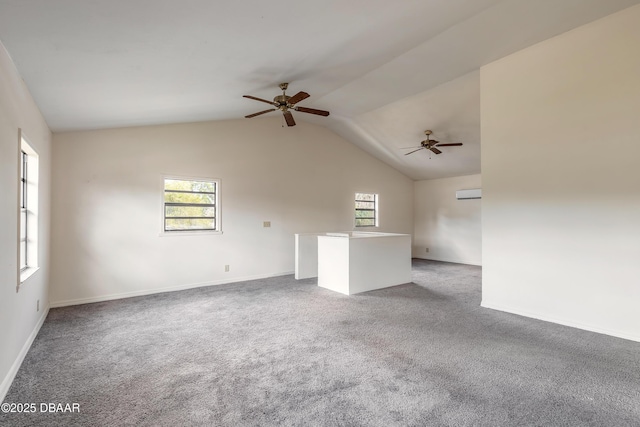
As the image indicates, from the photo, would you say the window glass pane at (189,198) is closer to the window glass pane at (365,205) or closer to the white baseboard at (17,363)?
the white baseboard at (17,363)

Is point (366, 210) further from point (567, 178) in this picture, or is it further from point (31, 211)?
point (31, 211)

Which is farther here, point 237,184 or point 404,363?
point 237,184

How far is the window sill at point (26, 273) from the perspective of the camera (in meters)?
2.91

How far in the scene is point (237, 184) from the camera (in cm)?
611

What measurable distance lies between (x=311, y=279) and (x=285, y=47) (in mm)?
4337

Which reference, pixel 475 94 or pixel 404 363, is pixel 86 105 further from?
pixel 475 94

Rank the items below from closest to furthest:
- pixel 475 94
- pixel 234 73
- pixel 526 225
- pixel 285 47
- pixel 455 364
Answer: pixel 455 364 → pixel 285 47 → pixel 234 73 → pixel 526 225 → pixel 475 94

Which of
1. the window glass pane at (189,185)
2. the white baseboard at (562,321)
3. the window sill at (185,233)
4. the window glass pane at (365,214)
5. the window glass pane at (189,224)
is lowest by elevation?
the white baseboard at (562,321)

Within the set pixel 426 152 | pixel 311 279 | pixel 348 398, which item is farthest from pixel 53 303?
pixel 426 152

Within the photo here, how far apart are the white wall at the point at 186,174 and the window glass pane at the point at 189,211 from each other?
215mm

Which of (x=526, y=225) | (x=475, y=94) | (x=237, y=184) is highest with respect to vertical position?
(x=475, y=94)

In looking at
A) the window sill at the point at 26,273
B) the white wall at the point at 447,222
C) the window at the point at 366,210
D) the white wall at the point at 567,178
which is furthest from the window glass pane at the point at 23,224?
the white wall at the point at 447,222

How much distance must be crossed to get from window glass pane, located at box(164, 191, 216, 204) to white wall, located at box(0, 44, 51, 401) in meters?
2.16

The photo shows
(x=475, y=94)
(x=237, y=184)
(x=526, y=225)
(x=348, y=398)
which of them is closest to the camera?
(x=348, y=398)
